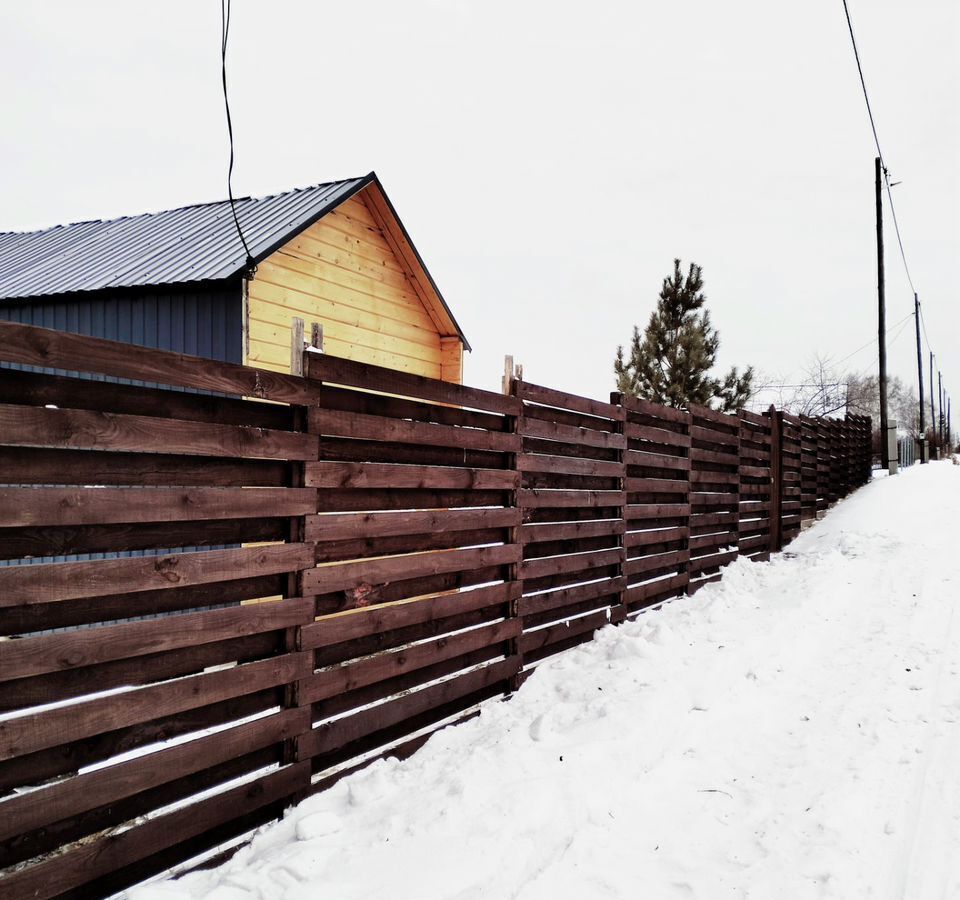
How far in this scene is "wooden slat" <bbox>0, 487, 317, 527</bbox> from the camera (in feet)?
6.88

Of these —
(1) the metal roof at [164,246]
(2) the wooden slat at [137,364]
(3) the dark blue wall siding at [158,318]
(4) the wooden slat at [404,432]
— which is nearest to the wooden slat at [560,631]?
(4) the wooden slat at [404,432]

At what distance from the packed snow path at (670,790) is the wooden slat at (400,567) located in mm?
864

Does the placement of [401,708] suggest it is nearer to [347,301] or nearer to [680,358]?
[347,301]

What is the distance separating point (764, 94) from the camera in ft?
52.7

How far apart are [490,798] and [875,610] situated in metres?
4.84

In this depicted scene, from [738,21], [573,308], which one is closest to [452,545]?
[738,21]

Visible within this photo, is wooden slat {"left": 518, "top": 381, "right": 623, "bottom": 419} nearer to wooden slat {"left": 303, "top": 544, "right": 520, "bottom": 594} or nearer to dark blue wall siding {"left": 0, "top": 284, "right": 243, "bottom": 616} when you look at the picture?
wooden slat {"left": 303, "top": 544, "right": 520, "bottom": 594}

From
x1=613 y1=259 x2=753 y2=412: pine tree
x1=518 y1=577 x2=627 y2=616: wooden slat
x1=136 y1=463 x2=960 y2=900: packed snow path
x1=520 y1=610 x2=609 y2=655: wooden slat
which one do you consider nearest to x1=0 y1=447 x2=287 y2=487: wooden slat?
x1=136 y1=463 x2=960 y2=900: packed snow path

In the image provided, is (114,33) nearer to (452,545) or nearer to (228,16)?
(228,16)

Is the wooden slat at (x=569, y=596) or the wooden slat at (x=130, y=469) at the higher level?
the wooden slat at (x=130, y=469)

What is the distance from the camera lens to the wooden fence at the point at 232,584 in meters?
2.15

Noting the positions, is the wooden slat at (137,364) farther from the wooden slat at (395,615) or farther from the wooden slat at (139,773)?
the wooden slat at (139,773)

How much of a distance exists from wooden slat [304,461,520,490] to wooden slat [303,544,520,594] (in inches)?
14.9

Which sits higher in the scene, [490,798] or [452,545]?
[452,545]
